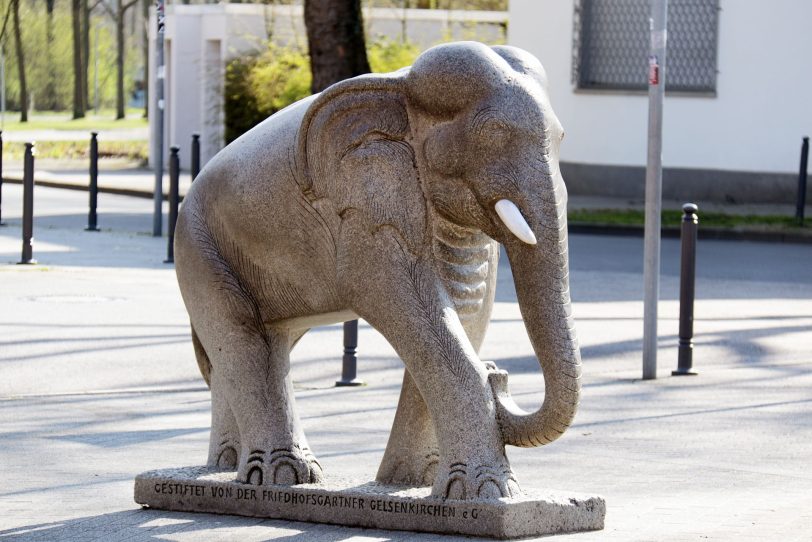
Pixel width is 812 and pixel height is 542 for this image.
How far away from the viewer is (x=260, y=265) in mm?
6285

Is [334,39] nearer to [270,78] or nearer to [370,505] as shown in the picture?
[270,78]

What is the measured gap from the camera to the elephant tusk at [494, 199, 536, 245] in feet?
18.6

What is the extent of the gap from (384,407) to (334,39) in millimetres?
11503

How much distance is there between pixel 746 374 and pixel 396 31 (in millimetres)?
24278

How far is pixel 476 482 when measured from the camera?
18.7 ft

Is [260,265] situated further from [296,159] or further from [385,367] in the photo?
[385,367]

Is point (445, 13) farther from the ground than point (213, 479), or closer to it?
farther from the ground

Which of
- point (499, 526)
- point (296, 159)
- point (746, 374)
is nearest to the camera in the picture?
point (499, 526)

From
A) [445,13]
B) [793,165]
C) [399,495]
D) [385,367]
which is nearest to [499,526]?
[399,495]

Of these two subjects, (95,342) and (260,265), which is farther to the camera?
(95,342)

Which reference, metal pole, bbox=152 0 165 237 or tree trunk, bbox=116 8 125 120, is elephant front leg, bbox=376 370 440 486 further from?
tree trunk, bbox=116 8 125 120

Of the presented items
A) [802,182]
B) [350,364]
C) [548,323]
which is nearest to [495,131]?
[548,323]

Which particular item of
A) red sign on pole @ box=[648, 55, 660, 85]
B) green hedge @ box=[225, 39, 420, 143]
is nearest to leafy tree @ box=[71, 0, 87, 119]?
green hedge @ box=[225, 39, 420, 143]

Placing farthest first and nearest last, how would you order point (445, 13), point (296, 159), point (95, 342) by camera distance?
point (445, 13)
point (95, 342)
point (296, 159)
